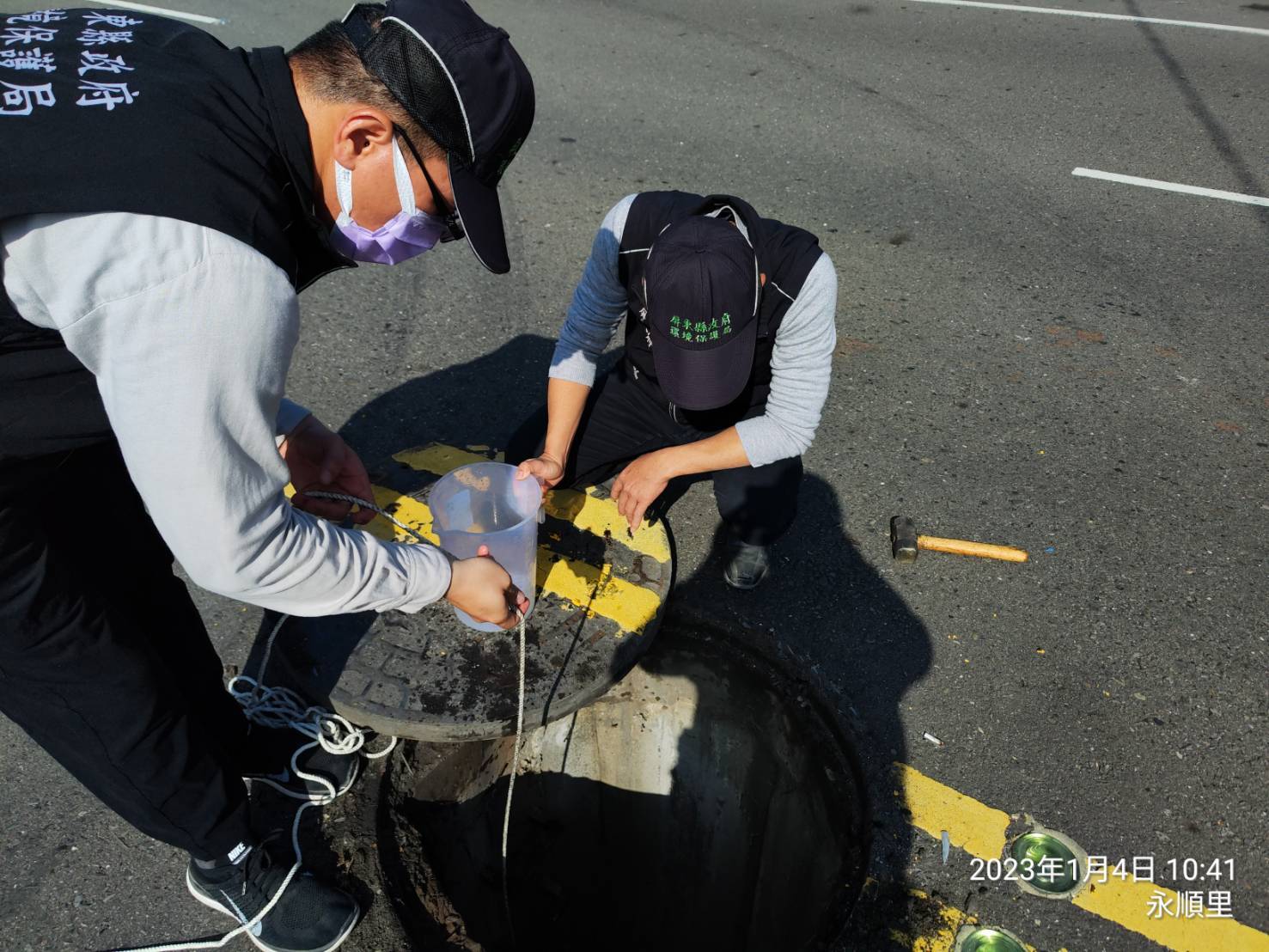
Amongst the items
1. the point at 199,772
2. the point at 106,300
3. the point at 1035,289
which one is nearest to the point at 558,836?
the point at 199,772

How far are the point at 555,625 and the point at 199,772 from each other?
1.02 metres

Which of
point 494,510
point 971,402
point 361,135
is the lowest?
point 971,402

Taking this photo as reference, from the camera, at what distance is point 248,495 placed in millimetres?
1421

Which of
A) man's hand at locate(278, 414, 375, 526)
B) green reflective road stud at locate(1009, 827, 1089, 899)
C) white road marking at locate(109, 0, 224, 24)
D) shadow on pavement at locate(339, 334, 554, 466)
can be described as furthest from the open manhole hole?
white road marking at locate(109, 0, 224, 24)

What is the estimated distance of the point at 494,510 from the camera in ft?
8.62

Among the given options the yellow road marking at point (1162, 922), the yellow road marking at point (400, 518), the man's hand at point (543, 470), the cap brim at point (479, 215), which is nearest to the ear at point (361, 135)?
the cap brim at point (479, 215)

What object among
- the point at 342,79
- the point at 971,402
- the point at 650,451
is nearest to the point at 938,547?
the point at 971,402

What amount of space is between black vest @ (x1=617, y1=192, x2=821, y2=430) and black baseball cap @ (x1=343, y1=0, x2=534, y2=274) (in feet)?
3.07

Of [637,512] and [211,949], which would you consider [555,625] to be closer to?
[637,512]

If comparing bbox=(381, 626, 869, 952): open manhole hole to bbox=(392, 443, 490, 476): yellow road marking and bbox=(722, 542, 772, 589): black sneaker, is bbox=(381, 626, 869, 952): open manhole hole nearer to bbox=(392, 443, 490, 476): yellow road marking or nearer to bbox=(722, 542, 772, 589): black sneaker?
bbox=(722, 542, 772, 589): black sneaker

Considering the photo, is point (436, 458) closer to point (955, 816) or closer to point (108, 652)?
point (108, 652)

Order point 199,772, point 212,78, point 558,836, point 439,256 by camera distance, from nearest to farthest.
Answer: point 212,78, point 199,772, point 558,836, point 439,256

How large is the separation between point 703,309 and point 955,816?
1.47 metres

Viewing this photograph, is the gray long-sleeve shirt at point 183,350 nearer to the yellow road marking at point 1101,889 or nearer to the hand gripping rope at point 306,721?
the hand gripping rope at point 306,721
